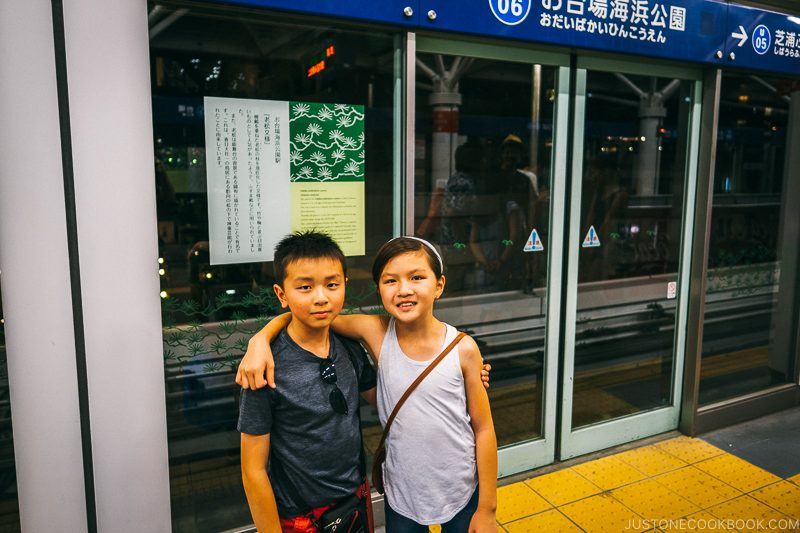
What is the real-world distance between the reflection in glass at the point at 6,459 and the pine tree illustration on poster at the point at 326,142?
1585mm

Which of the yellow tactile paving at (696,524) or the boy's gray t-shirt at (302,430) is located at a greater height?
the boy's gray t-shirt at (302,430)

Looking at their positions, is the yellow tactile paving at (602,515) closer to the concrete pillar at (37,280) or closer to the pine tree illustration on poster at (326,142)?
the pine tree illustration on poster at (326,142)

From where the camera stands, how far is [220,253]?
3127 millimetres

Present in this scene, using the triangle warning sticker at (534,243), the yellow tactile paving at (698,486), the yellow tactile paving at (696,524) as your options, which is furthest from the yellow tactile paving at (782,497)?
the triangle warning sticker at (534,243)

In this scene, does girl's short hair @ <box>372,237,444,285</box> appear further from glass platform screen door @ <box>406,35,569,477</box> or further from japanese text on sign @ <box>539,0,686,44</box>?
japanese text on sign @ <box>539,0,686,44</box>

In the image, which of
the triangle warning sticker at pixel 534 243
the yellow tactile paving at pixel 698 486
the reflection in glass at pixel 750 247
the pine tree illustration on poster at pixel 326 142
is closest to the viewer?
the pine tree illustration on poster at pixel 326 142

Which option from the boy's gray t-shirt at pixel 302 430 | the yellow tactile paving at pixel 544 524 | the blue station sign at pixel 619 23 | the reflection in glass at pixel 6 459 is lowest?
the yellow tactile paving at pixel 544 524

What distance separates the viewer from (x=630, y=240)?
4758 millimetres

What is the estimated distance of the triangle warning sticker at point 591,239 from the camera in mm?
4416

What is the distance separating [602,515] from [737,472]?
1256 millimetres

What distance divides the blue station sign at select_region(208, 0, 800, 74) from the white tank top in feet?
6.17

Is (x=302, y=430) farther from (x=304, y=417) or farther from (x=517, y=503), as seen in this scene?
(x=517, y=503)

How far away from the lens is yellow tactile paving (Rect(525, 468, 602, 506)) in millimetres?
3938

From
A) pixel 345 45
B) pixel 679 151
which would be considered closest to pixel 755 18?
pixel 679 151
